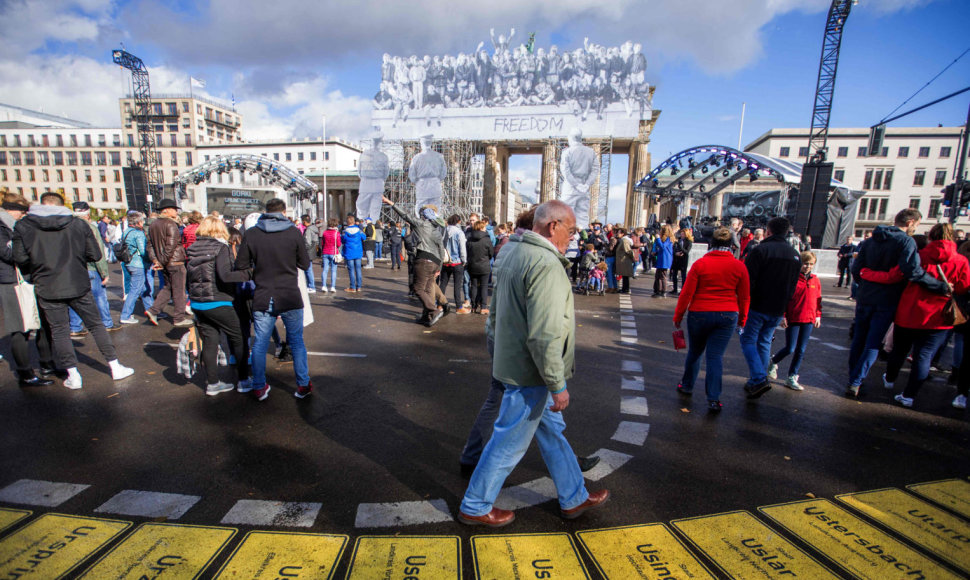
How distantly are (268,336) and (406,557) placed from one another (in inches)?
102

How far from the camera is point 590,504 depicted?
272 centimetres

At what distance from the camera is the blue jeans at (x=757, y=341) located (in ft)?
15.1

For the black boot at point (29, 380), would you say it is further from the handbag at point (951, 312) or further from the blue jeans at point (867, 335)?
the handbag at point (951, 312)

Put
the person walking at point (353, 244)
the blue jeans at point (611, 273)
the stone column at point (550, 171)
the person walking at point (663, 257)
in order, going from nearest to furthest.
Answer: the person walking at point (353, 244), the person walking at point (663, 257), the blue jeans at point (611, 273), the stone column at point (550, 171)

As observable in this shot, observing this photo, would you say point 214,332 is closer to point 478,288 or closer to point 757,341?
point 478,288

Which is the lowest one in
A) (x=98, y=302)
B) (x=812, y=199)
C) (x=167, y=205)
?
(x=98, y=302)

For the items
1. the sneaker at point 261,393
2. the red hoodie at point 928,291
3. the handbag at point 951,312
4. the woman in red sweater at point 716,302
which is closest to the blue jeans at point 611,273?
the red hoodie at point 928,291

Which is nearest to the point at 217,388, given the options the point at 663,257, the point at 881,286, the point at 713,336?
the point at 713,336

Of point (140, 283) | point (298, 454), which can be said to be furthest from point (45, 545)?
point (140, 283)

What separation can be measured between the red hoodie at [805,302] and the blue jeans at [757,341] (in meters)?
0.38

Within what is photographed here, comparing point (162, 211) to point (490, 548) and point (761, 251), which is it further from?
point (761, 251)

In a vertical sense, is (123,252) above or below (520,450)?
above

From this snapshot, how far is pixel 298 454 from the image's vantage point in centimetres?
334

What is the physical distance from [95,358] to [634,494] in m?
6.39
